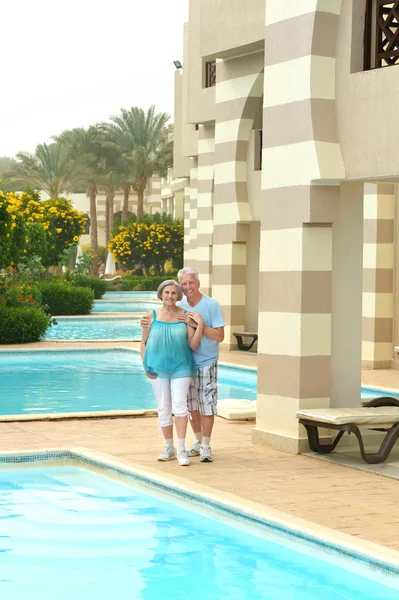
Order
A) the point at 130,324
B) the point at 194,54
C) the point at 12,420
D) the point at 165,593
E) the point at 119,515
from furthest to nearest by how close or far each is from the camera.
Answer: the point at 130,324 → the point at 194,54 → the point at 12,420 → the point at 119,515 → the point at 165,593

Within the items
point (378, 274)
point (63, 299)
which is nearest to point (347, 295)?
point (378, 274)

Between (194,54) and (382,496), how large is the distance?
65.8 ft

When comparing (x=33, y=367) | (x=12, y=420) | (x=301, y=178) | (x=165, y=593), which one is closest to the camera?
(x=165, y=593)

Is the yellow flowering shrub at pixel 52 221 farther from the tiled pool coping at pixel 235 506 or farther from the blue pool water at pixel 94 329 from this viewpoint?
the tiled pool coping at pixel 235 506

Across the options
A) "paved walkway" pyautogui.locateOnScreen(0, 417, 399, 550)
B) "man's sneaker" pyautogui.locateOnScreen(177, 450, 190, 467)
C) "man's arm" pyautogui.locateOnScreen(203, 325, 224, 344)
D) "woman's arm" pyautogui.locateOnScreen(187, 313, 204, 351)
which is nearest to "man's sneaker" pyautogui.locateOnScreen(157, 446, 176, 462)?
"paved walkway" pyautogui.locateOnScreen(0, 417, 399, 550)

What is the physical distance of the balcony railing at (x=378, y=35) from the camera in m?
9.40

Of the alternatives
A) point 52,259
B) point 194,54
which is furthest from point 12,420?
point 52,259

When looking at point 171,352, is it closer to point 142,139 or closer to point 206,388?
point 206,388

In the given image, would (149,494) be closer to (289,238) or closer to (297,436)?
(297,436)

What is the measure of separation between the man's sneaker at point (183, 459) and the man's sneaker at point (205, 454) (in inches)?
8.4

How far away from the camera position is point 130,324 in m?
32.6

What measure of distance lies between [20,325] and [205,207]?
243 inches

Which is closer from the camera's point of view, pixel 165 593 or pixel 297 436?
pixel 165 593

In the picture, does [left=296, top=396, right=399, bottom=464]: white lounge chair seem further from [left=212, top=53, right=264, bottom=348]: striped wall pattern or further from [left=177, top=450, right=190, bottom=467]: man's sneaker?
[left=212, top=53, right=264, bottom=348]: striped wall pattern
